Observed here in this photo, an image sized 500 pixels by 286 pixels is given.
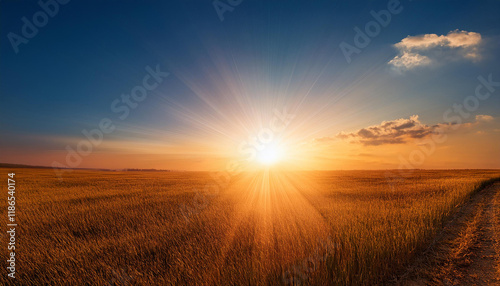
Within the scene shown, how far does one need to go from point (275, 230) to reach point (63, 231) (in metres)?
6.86

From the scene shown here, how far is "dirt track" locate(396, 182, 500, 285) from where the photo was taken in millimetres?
4332

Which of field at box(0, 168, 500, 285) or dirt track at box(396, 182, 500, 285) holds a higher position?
field at box(0, 168, 500, 285)

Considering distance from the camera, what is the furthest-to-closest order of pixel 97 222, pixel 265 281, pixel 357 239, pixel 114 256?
1. pixel 97 222
2. pixel 357 239
3. pixel 114 256
4. pixel 265 281

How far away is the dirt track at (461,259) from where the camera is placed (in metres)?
4.33

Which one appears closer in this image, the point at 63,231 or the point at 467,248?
the point at 467,248

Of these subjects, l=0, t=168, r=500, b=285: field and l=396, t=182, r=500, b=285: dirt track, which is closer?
l=0, t=168, r=500, b=285: field

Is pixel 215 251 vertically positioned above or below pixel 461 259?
above

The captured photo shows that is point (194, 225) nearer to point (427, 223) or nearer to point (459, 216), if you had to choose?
point (427, 223)

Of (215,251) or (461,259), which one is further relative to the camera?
(461,259)

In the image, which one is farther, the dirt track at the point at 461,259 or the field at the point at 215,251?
the dirt track at the point at 461,259


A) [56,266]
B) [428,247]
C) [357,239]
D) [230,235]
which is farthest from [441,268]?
[56,266]

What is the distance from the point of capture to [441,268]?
4.74 meters

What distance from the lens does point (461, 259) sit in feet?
17.0

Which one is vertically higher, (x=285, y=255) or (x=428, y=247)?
(x=285, y=255)
